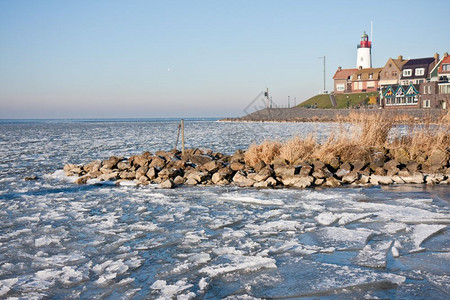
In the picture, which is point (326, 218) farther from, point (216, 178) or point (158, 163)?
point (158, 163)

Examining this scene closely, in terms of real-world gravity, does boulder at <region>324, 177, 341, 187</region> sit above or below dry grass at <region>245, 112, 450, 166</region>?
below

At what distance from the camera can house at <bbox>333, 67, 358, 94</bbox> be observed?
81.2 metres

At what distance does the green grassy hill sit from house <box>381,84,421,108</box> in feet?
23.3

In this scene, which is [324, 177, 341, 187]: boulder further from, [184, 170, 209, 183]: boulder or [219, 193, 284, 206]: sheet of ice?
[184, 170, 209, 183]: boulder

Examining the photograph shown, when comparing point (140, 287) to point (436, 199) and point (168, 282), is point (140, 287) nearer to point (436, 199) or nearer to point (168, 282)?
point (168, 282)

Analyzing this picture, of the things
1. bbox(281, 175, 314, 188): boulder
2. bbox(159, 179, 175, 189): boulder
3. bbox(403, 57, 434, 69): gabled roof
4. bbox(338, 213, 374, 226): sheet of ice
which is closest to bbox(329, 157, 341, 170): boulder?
bbox(281, 175, 314, 188): boulder

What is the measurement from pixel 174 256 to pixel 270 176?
5.69m

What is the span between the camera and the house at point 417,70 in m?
65.8

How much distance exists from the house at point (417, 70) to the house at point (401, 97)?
21.3 ft

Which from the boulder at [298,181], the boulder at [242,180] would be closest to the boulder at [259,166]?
the boulder at [242,180]

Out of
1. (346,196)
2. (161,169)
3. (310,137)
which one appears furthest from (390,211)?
(161,169)

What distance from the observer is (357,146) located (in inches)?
484

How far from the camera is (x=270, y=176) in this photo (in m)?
10.7

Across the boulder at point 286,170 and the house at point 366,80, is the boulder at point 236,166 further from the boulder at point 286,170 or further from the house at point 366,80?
the house at point 366,80
